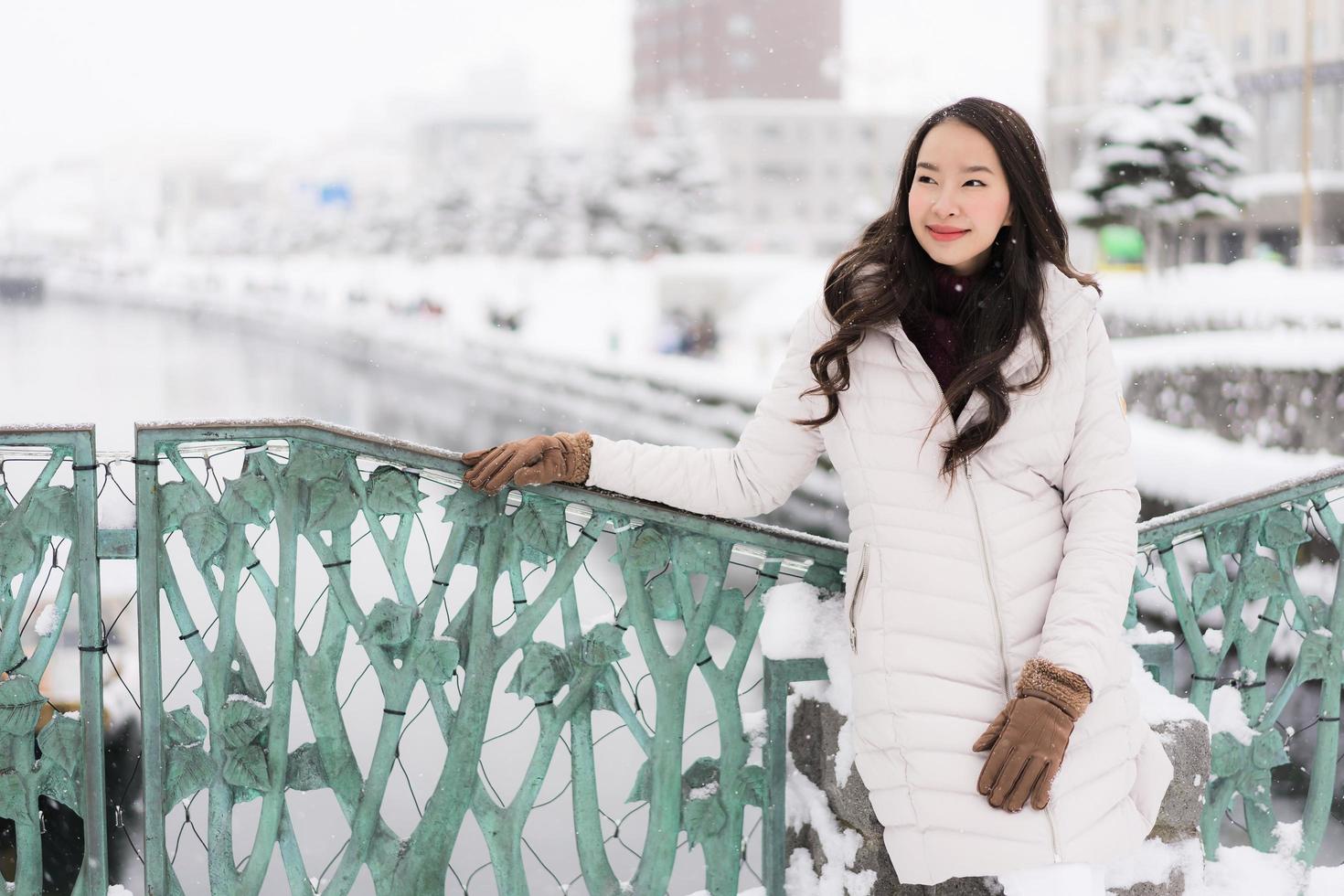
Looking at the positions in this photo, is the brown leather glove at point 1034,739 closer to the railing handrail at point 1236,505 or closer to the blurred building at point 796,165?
the railing handrail at point 1236,505

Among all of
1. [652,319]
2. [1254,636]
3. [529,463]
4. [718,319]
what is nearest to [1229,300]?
[1254,636]

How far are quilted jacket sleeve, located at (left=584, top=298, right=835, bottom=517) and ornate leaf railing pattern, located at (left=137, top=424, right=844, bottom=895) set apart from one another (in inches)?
1.4

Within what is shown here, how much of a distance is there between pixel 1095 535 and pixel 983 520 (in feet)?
0.43

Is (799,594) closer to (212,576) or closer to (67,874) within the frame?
(212,576)

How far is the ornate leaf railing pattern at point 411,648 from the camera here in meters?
1.68

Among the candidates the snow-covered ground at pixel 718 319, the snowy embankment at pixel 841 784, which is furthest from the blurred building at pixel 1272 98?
the snowy embankment at pixel 841 784

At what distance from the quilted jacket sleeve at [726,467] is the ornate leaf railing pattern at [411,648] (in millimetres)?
34

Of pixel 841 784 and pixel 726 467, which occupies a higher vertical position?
pixel 726 467

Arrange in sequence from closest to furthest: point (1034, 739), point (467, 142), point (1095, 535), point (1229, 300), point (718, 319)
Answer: point (1034, 739), point (1095, 535), point (1229, 300), point (718, 319), point (467, 142)

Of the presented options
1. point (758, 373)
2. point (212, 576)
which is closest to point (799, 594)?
point (212, 576)

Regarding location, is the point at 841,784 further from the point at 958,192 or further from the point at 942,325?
the point at 958,192

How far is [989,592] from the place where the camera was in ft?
4.76

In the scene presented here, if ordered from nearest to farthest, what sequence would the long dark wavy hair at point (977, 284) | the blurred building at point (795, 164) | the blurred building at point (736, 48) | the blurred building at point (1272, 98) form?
the long dark wavy hair at point (977, 284)
the blurred building at point (1272, 98)
the blurred building at point (795, 164)
the blurred building at point (736, 48)

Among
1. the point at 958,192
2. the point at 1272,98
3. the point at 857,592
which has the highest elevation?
the point at 1272,98
